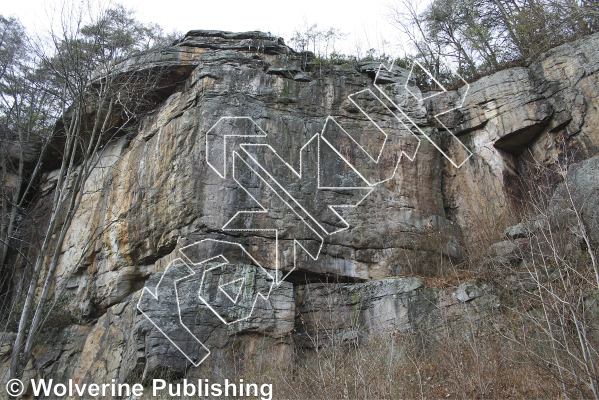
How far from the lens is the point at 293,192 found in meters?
8.83

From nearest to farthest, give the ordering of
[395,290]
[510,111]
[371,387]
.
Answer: [371,387] < [395,290] < [510,111]

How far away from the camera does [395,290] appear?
7.72 metres

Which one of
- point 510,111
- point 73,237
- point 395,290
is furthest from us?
point 73,237

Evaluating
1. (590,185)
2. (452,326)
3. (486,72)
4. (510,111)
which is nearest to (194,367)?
(452,326)

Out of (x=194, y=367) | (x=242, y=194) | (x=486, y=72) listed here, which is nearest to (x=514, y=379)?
(x=194, y=367)

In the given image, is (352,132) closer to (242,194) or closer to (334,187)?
(334,187)

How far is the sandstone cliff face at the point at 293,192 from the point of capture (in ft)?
24.7

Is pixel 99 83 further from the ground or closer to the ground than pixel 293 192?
further from the ground

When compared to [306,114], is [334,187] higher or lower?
lower

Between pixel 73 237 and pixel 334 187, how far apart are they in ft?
19.1

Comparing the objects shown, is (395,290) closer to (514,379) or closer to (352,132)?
(514,379)

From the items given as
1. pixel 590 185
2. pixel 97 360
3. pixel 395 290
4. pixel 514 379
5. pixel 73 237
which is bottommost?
pixel 514 379

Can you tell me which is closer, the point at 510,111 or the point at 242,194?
the point at 242,194

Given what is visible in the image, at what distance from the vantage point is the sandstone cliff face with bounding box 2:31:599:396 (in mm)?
7535
